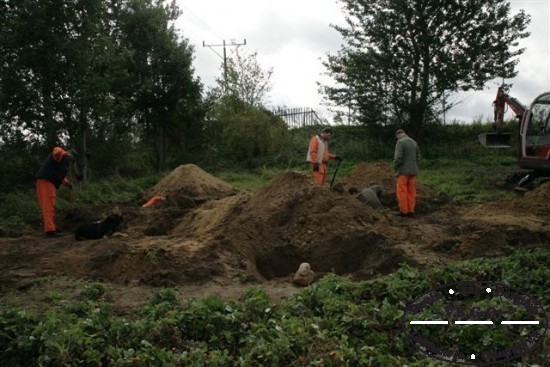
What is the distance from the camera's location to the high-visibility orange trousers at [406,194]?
1202cm

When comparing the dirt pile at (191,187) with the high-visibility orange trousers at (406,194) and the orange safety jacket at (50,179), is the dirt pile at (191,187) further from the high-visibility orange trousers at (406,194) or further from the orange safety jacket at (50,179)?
the high-visibility orange trousers at (406,194)

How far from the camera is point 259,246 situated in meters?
8.55

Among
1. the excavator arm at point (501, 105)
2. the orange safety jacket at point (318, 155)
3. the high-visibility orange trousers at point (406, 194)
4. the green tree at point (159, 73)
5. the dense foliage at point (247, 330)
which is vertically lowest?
the dense foliage at point (247, 330)

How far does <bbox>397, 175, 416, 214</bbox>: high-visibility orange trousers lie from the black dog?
19.0 feet

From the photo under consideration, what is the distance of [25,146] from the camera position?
607 inches

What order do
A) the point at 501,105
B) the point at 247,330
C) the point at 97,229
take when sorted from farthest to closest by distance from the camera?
the point at 501,105, the point at 97,229, the point at 247,330

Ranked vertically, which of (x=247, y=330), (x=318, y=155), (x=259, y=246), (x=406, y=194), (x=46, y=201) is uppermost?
(x=318, y=155)

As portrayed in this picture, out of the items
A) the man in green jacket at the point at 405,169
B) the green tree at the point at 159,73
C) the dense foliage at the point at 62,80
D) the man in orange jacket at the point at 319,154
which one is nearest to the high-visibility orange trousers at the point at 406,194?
the man in green jacket at the point at 405,169

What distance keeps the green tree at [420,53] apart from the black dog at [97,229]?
14.0 metres

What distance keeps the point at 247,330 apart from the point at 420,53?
61.1 ft

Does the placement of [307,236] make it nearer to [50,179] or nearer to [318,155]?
[318,155]

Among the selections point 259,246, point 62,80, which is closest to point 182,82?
point 62,80

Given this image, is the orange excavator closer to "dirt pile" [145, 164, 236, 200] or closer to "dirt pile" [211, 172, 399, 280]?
"dirt pile" [211, 172, 399, 280]

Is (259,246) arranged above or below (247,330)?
above
